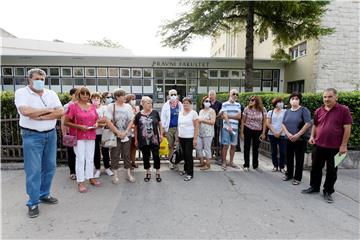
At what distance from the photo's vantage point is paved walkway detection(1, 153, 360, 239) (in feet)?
9.99

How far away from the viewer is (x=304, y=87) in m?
18.4

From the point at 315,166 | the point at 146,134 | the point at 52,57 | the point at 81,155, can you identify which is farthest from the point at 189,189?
the point at 52,57

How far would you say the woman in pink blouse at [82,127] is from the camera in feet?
13.5

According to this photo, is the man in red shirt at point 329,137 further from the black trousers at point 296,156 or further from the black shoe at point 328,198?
the black trousers at point 296,156

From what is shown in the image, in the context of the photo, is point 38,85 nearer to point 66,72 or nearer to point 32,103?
point 32,103

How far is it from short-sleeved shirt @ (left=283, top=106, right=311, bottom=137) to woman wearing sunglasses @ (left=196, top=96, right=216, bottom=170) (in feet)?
5.02

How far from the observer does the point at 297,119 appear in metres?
4.78

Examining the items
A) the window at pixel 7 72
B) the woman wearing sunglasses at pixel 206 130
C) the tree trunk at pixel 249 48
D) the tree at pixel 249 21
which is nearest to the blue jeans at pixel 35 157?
the woman wearing sunglasses at pixel 206 130

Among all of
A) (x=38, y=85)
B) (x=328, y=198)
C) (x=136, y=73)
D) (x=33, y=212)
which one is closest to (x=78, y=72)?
(x=136, y=73)

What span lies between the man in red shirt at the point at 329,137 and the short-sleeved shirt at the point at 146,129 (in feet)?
9.44

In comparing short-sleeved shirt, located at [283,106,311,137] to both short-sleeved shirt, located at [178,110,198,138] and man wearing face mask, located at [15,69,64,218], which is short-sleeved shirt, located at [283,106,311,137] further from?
man wearing face mask, located at [15,69,64,218]

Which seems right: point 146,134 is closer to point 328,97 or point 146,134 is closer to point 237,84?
point 328,97

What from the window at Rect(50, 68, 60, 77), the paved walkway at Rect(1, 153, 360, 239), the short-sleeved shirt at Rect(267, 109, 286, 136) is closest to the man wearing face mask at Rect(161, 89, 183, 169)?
the paved walkway at Rect(1, 153, 360, 239)

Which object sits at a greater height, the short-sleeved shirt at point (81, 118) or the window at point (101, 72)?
the window at point (101, 72)
